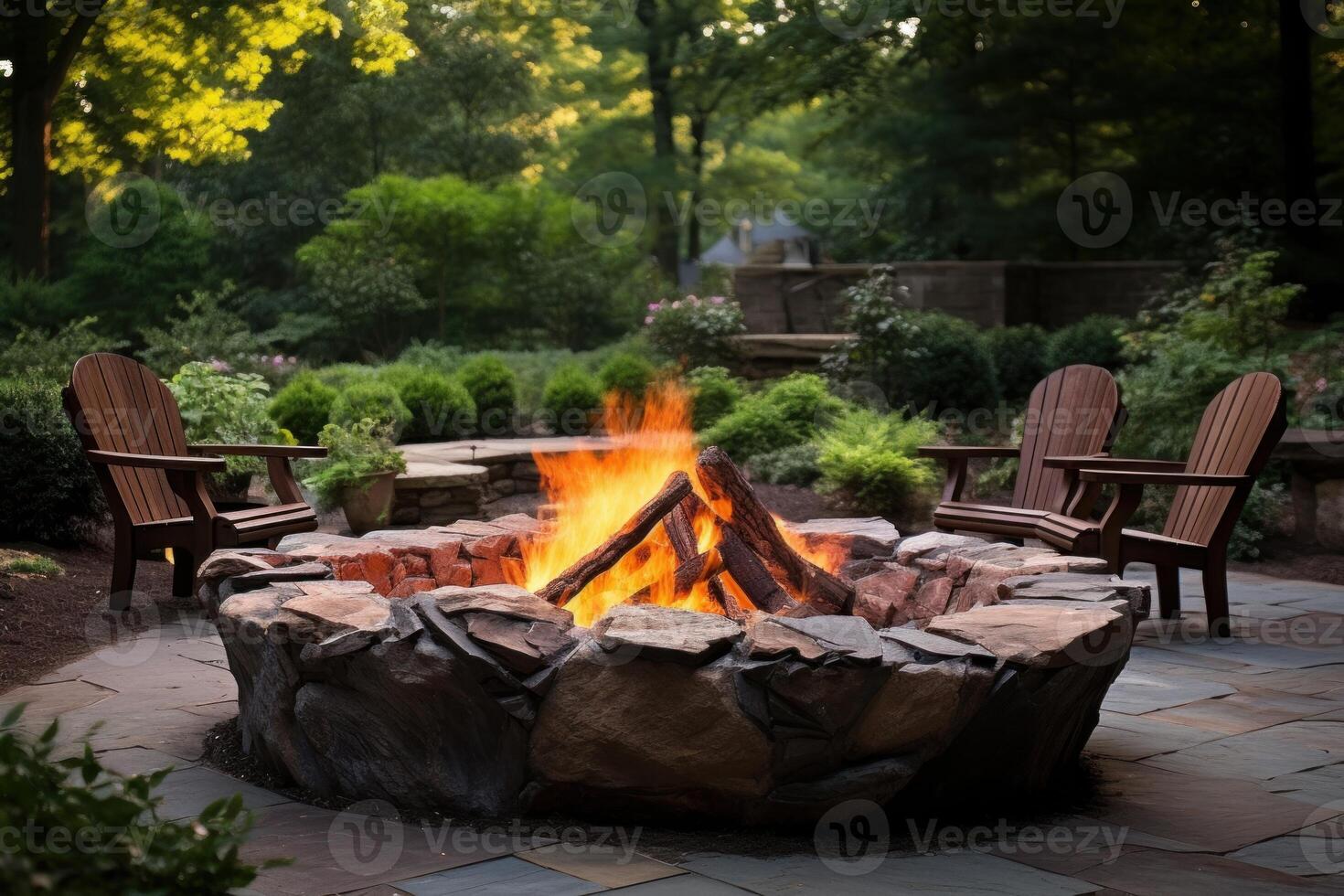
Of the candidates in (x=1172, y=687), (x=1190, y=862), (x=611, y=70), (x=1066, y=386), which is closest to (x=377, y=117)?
(x=611, y=70)

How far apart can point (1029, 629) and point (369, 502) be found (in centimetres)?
518

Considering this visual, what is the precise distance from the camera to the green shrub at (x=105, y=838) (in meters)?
1.64

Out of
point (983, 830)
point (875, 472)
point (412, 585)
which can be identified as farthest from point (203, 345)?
point (983, 830)

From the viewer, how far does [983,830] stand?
317cm

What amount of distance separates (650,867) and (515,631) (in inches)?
26.2

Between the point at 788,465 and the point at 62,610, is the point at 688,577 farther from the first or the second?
the point at 788,465

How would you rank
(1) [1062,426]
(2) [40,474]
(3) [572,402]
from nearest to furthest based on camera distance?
(1) [1062,426]
(2) [40,474]
(3) [572,402]

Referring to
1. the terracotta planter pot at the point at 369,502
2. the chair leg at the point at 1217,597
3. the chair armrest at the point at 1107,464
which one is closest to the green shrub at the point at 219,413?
the terracotta planter pot at the point at 369,502

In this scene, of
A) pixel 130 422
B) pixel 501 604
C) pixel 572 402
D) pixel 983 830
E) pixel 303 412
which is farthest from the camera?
pixel 572 402

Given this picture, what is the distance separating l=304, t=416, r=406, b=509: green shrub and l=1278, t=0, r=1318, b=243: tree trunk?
9.50 metres

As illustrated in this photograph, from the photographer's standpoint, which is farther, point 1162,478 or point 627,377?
point 627,377

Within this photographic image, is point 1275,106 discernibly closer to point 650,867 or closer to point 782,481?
point 782,481

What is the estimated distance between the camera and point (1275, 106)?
578 inches

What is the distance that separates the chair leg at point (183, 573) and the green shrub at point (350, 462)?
5.73 ft
